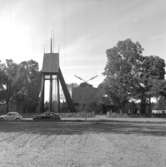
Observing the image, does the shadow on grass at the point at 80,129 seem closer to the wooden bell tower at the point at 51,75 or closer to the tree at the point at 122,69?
the tree at the point at 122,69

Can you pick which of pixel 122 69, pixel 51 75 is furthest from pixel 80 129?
pixel 51 75

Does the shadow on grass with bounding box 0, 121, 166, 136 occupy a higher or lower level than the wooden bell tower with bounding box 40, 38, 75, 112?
lower

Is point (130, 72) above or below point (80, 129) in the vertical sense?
above

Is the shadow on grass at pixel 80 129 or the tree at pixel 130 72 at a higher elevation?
the tree at pixel 130 72

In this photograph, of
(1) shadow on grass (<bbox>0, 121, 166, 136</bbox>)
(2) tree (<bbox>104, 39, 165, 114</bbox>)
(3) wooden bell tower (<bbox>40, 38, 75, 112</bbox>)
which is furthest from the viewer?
(3) wooden bell tower (<bbox>40, 38, 75, 112</bbox>)

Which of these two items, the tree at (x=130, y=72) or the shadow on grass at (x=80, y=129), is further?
the tree at (x=130, y=72)

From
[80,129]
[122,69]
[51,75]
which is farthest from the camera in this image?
[51,75]

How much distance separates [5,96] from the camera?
57.3m

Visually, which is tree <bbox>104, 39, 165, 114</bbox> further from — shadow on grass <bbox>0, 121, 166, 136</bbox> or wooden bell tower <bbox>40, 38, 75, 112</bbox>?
shadow on grass <bbox>0, 121, 166, 136</bbox>

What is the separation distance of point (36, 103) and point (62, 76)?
9.27 meters

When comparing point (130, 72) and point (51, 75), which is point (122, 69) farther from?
point (51, 75)

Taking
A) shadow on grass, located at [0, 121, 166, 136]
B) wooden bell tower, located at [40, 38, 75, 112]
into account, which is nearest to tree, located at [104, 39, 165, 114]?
wooden bell tower, located at [40, 38, 75, 112]

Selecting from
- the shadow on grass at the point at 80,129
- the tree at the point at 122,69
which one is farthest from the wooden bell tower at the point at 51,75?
the shadow on grass at the point at 80,129

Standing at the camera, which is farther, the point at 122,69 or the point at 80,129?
the point at 122,69
